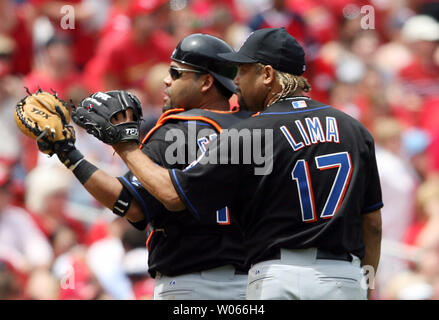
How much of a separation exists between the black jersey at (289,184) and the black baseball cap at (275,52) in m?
0.26

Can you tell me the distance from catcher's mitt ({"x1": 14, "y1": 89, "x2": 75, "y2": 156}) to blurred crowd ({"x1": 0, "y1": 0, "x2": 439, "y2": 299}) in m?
2.31

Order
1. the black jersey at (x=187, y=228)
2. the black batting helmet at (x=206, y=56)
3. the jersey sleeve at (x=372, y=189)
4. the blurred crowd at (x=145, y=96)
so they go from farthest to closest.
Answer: the blurred crowd at (x=145, y=96)
the black batting helmet at (x=206, y=56)
the black jersey at (x=187, y=228)
the jersey sleeve at (x=372, y=189)

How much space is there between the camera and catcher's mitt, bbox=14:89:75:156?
4129mm

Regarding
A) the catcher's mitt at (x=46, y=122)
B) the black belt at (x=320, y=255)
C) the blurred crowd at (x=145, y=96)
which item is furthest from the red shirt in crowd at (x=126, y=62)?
the black belt at (x=320, y=255)

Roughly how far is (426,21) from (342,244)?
5.99 meters

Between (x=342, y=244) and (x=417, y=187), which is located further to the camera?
(x=417, y=187)

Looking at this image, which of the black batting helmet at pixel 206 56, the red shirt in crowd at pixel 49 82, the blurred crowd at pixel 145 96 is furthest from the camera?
the red shirt in crowd at pixel 49 82

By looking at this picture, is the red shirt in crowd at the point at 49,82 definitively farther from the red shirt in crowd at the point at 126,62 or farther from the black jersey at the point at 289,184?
the black jersey at the point at 289,184

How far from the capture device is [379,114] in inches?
332

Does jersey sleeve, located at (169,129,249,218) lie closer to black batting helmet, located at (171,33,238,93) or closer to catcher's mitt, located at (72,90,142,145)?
catcher's mitt, located at (72,90,142,145)

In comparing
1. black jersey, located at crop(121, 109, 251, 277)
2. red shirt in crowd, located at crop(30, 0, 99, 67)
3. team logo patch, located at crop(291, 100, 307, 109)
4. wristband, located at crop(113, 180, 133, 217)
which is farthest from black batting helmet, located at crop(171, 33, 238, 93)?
red shirt in crowd, located at crop(30, 0, 99, 67)

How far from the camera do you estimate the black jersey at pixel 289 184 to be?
3.94 m

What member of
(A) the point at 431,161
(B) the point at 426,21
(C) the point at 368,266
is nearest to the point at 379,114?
(A) the point at 431,161
